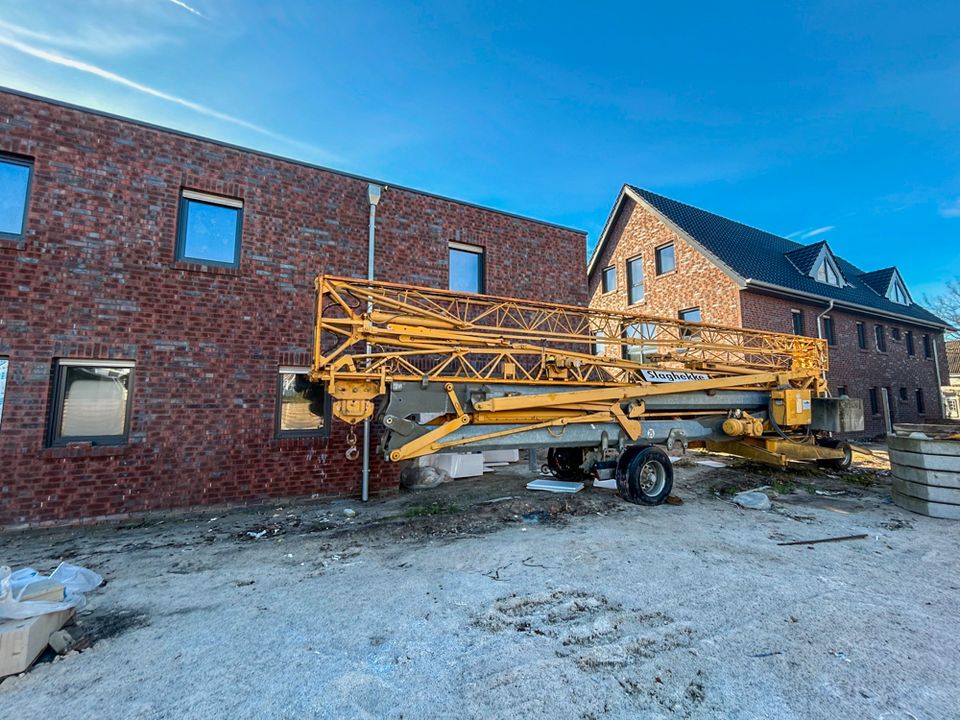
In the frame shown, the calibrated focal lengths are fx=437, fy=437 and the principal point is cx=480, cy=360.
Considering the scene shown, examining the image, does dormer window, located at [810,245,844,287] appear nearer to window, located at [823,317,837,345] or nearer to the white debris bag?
window, located at [823,317,837,345]

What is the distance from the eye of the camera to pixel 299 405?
815 cm

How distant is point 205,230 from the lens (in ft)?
25.9

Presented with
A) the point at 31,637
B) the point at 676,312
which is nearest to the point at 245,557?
the point at 31,637

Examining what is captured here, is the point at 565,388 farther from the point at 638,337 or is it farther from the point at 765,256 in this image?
the point at 765,256

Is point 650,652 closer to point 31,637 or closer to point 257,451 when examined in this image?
point 31,637

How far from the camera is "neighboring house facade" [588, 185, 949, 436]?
54.9 feet

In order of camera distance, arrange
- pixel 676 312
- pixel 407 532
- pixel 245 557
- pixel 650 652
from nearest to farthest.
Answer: pixel 650 652 < pixel 245 557 < pixel 407 532 < pixel 676 312

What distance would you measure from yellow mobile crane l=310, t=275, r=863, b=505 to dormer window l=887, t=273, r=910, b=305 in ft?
62.9

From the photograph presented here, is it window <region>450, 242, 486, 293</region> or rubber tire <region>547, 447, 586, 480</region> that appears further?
window <region>450, 242, 486, 293</region>

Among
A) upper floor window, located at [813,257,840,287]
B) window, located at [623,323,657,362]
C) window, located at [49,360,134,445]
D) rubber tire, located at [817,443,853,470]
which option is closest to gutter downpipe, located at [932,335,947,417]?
upper floor window, located at [813,257,840,287]

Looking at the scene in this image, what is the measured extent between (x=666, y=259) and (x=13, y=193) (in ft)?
65.1

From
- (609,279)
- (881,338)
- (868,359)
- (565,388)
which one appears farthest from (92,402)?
(881,338)

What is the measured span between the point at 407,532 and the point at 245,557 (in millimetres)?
2004

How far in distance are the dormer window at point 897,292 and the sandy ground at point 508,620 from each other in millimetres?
23548
